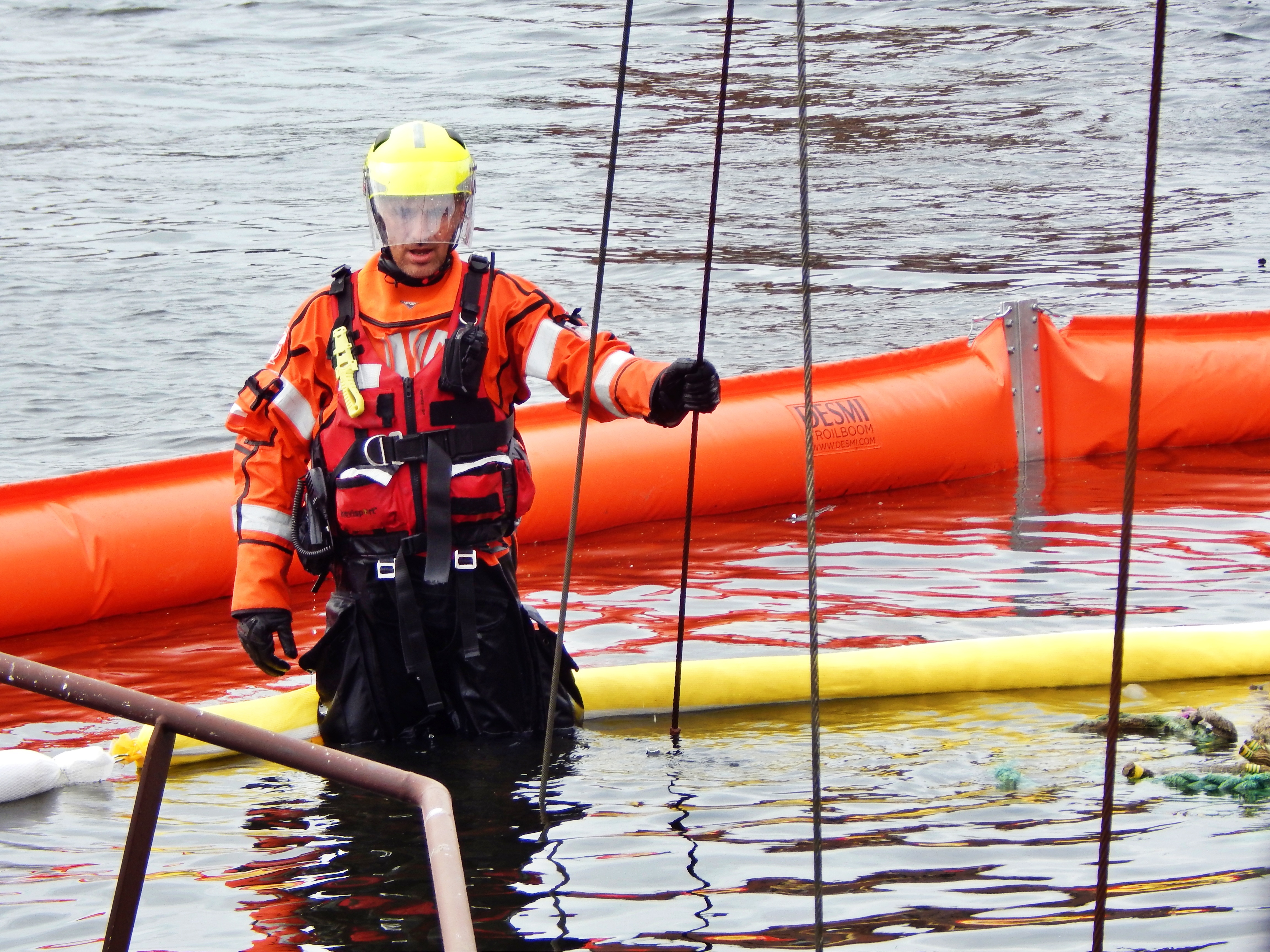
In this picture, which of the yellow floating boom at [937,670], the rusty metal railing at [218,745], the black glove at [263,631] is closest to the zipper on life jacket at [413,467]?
the black glove at [263,631]

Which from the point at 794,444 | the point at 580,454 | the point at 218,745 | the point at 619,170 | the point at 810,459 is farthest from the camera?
the point at 619,170

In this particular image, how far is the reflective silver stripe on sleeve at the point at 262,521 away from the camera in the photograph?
367 centimetres

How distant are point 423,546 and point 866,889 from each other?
1.23m

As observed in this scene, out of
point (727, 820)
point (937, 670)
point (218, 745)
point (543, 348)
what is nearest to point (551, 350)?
point (543, 348)

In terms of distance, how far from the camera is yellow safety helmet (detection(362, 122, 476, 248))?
3637 millimetres

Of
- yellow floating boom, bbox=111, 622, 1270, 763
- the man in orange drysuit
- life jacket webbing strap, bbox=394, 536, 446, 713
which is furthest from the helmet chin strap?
yellow floating boom, bbox=111, 622, 1270, 763

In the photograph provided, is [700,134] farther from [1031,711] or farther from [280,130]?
[1031,711]

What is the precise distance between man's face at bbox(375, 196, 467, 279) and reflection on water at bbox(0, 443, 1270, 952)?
3.78ft

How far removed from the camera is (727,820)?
11.8 ft

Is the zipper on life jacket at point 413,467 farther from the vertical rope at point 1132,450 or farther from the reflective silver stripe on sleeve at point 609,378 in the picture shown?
the vertical rope at point 1132,450

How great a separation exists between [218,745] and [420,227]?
1.99 metres

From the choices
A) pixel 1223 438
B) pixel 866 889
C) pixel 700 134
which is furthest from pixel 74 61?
pixel 866 889

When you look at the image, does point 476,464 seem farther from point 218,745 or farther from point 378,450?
point 218,745

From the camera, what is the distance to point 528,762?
3.87 metres
